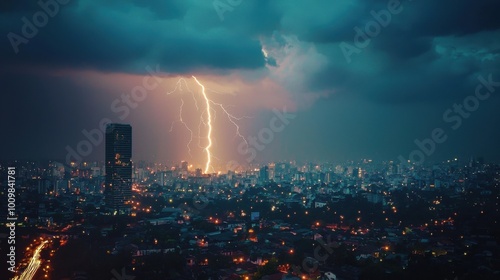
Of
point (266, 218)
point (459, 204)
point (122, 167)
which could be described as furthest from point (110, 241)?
point (459, 204)

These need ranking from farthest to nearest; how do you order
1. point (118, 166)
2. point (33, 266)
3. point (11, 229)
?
point (118, 166) → point (11, 229) → point (33, 266)

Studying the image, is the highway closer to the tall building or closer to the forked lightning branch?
the forked lightning branch

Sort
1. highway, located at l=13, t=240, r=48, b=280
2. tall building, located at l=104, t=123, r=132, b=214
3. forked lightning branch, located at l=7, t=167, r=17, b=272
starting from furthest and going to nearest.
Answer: tall building, located at l=104, t=123, r=132, b=214
forked lightning branch, located at l=7, t=167, r=17, b=272
highway, located at l=13, t=240, r=48, b=280

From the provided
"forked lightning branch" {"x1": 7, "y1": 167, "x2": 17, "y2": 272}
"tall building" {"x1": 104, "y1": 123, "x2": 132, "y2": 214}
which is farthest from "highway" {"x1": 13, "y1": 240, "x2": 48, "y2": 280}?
"tall building" {"x1": 104, "y1": 123, "x2": 132, "y2": 214}

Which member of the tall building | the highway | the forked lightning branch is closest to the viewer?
the highway

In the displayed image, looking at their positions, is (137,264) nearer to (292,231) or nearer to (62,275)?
(62,275)

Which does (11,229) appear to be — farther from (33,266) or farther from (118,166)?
(118,166)

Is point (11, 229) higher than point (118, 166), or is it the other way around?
point (118, 166)

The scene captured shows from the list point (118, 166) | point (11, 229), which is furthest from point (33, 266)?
point (118, 166)
